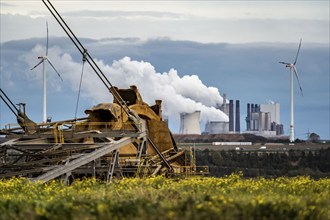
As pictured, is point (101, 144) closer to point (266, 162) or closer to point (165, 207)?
point (165, 207)

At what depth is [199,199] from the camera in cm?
2523

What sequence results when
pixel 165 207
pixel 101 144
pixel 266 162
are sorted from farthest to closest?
pixel 266 162 → pixel 101 144 → pixel 165 207

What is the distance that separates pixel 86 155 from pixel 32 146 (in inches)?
204

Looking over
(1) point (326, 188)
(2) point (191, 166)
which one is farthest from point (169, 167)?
(1) point (326, 188)

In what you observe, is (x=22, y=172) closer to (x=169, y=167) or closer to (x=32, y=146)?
(x=32, y=146)

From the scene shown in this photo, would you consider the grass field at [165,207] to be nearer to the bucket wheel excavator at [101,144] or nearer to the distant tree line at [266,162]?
the bucket wheel excavator at [101,144]

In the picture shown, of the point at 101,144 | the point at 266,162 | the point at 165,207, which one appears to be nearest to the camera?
the point at 165,207

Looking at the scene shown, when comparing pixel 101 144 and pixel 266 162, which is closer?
pixel 101 144

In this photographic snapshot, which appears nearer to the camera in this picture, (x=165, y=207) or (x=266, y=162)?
(x=165, y=207)

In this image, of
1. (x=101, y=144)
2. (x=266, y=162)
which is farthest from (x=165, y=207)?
(x=266, y=162)

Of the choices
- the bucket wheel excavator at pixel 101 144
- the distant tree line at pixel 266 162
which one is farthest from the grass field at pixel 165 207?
the distant tree line at pixel 266 162

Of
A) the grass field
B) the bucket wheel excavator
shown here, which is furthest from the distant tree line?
the grass field

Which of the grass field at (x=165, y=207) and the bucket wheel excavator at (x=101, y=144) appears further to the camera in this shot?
the bucket wheel excavator at (x=101, y=144)

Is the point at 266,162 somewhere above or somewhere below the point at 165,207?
below
